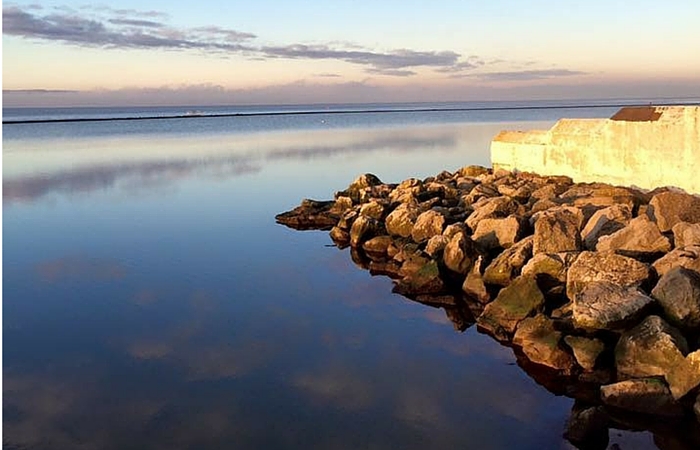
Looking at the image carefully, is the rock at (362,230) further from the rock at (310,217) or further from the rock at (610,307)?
the rock at (610,307)

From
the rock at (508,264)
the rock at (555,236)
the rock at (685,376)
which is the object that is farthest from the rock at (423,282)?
the rock at (685,376)

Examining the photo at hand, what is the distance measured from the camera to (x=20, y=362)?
9266 millimetres

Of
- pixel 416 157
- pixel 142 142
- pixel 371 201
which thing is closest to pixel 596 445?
pixel 371 201

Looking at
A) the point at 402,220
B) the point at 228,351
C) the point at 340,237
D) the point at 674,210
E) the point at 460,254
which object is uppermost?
the point at 674,210

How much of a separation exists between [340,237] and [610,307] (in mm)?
9195

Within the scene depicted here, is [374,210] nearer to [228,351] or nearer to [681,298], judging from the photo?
[228,351]

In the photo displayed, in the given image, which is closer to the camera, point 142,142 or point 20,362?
point 20,362

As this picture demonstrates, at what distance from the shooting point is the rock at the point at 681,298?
26.3 ft

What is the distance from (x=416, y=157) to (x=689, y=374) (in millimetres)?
28114

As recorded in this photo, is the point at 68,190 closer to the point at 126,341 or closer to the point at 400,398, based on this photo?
the point at 126,341

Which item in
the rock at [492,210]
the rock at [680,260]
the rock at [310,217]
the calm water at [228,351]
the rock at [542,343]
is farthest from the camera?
the rock at [310,217]

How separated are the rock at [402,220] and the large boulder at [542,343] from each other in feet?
19.1

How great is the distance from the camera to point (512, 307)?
31.8 ft

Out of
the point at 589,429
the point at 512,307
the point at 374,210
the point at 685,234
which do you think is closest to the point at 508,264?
the point at 512,307
